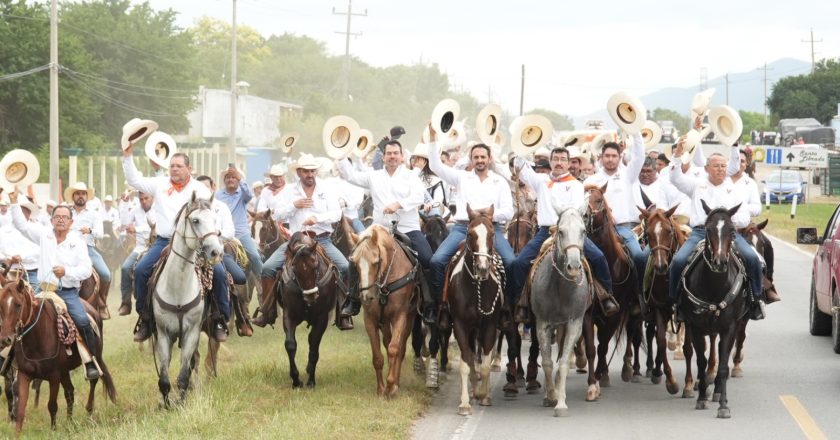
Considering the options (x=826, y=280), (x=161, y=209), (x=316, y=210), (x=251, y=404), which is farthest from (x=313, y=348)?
(x=826, y=280)

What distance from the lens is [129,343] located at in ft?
63.3

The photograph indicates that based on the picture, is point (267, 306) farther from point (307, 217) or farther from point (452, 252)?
point (452, 252)

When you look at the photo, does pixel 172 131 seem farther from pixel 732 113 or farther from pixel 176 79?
pixel 732 113

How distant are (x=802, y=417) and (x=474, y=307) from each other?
338 cm

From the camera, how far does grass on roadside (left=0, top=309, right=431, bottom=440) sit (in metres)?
11.5

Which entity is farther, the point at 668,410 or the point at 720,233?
the point at 668,410

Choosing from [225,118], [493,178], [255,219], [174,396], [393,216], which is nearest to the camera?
[174,396]

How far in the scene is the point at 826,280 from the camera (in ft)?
55.4

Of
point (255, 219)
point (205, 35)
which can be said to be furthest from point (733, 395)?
point (205, 35)

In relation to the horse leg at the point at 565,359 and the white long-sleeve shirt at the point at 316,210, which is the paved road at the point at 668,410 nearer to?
the horse leg at the point at 565,359

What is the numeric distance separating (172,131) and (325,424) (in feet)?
198

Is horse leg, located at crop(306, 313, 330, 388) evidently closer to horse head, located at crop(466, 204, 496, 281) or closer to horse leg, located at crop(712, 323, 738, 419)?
horse head, located at crop(466, 204, 496, 281)

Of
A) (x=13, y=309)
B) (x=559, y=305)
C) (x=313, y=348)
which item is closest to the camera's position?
(x=13, y=309)

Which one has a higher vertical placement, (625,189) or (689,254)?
A: (625,189)
